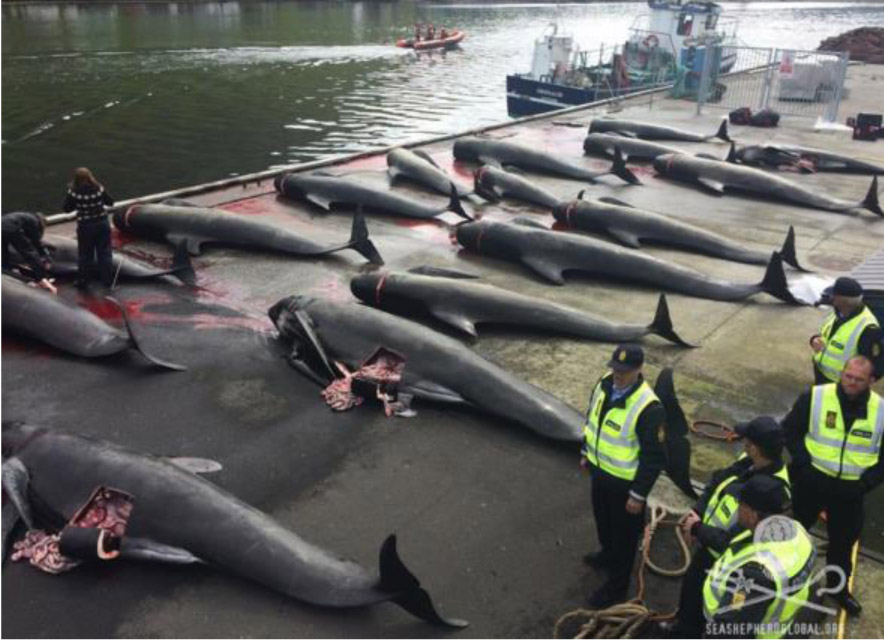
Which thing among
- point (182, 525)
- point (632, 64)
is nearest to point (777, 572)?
point (182, 525)

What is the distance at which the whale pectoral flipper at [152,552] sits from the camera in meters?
6.91

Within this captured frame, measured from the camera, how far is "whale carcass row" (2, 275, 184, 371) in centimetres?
1095

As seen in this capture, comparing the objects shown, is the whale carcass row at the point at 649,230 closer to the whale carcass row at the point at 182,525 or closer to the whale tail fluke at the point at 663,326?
the whale tail fluke at the point at 663,326

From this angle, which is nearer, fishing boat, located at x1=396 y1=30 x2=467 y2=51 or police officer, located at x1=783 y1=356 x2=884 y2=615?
police officer, located at x1=783 y1=356 x2=884 y2=615

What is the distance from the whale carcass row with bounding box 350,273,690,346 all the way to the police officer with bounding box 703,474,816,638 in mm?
6620

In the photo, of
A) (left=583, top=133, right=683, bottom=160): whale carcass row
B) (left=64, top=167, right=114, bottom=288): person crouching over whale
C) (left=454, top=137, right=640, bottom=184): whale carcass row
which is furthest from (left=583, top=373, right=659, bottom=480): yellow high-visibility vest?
(left=583, top=133, right=683, bottom=160): whale carcass row

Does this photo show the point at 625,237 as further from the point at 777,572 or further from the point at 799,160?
the point at 777,572

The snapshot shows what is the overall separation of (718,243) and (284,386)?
9792mm

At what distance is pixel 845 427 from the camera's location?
6.22m

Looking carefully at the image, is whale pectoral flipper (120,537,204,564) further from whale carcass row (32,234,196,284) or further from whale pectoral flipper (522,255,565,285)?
whale pectoral flipper (522,255,565,285)

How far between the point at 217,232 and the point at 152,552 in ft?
31.0

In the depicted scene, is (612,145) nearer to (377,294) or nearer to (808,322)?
(808,322)

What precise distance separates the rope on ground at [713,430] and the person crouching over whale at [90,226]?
10029mm

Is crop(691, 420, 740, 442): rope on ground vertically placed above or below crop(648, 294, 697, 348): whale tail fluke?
below
